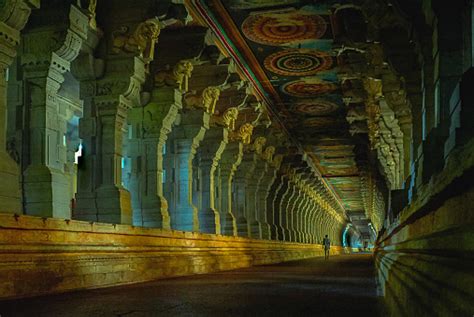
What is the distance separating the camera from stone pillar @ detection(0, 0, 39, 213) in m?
7.20

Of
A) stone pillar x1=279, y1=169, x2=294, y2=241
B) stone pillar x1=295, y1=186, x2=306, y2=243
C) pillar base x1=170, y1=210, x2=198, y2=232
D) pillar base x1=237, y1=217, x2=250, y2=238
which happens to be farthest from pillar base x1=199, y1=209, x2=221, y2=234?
stone pillar x1=295, y1=186, x2=306, y2=243

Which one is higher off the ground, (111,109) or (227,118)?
(227,118)

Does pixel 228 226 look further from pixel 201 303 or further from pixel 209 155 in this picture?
pixel 201 303

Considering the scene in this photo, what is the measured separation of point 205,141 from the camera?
20109mm

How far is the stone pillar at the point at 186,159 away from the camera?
54.5 ft

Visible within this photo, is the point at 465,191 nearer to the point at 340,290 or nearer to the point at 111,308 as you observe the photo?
the point at 111,308

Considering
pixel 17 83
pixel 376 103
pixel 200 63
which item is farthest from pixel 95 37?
pixel 376 103

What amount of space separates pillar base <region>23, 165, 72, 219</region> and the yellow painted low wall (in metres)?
0.66

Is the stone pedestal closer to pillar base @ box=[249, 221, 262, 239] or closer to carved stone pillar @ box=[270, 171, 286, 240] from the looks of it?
pillar base @ box=[249, 221, 262, 239]

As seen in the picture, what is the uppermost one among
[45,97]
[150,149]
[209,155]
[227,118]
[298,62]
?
[298,62]

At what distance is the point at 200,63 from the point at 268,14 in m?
2.47

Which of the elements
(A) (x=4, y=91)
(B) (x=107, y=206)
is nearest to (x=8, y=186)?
(A) (x=4, y=91)

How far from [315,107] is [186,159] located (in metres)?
8.93

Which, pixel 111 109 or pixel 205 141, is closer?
pixel 111 109
